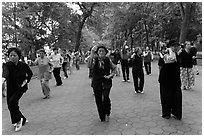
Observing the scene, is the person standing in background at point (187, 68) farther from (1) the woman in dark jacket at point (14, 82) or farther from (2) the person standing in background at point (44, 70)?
(1) the woman in dark jacket at point (14, 82)

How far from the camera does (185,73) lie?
7699mm

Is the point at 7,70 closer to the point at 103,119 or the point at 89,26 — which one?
the point at 103,119

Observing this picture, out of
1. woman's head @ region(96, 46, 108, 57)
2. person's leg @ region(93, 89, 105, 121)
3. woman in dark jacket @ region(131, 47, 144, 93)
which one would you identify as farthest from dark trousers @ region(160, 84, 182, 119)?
woman in dark jacket @ region(131, 47, 144, 93)

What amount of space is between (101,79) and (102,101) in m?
0.49

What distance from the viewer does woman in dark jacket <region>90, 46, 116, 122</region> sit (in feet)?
15.3

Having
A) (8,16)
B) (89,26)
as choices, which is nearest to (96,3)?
(89,26)

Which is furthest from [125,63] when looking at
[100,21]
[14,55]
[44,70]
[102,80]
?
[100,21]

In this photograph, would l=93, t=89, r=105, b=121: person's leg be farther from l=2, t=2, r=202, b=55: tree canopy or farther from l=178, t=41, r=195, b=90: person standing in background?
l=2, t=2, r=202, b=55: tree canopy

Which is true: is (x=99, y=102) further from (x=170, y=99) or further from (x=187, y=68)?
(x=187, y=68)

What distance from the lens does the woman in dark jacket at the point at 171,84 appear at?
464 centimetres

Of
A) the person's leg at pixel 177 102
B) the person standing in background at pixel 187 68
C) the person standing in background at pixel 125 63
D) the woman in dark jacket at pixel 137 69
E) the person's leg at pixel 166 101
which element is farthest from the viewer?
the person standing in background at pixel 125 63

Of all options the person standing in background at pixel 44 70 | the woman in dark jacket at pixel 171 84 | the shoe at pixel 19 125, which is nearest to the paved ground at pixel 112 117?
the shoe at pixel 19 125

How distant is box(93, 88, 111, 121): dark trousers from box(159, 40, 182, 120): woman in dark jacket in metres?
1.21

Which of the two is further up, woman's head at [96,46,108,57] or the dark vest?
woman's head at [96,46,108,57]
